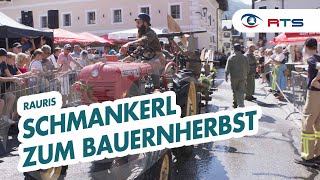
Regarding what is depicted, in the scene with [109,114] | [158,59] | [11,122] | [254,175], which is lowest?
[254,175]

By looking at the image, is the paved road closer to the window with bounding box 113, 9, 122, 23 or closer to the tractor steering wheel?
the tractor steering wheel

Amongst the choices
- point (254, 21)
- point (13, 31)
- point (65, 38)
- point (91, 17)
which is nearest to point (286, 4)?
point (91, 17)

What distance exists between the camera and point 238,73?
10.6 meters

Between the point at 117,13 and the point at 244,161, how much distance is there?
33.5 metres

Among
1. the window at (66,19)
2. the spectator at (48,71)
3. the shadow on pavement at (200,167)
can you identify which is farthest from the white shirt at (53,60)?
the window at (66,19)

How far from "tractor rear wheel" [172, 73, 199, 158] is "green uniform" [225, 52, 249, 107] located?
384 centimetres

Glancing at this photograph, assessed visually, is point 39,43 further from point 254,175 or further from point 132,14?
point 132,14

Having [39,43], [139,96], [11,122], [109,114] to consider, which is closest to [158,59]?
[139,96]

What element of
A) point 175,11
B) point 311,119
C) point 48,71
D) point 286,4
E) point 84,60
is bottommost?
point 311,119

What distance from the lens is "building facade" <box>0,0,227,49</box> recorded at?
35.8 m

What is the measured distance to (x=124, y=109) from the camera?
453cm

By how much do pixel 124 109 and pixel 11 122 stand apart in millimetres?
3928

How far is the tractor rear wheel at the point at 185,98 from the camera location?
20.0 ft

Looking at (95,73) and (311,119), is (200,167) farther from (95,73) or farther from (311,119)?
(95,73)
